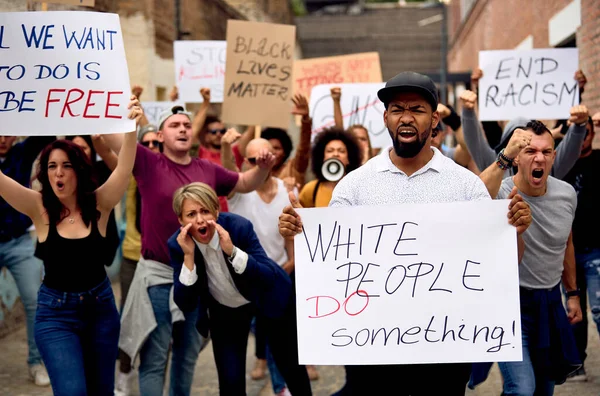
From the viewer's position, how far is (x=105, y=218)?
4.52 metres

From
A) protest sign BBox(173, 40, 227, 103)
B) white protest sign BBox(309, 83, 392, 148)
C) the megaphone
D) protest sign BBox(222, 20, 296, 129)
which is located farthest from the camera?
protest sign BBox(173, 40, 227, 103)

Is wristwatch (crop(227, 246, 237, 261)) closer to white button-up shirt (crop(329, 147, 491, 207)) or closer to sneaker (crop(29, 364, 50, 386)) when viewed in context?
white button-up shirt (crop(329, 147, 491, 207))

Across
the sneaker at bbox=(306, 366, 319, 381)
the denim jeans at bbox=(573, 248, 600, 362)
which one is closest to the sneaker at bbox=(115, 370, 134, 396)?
the sneaker at bbox=(306, 366, 319, 381)

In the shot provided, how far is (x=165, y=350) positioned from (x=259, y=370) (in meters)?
1.53

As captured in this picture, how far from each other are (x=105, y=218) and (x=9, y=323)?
3868 millimetres

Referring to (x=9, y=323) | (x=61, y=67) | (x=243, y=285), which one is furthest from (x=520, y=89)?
(x=9, y=323)

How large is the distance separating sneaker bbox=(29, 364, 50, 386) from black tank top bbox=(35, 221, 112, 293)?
2148mm

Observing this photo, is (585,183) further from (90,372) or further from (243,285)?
(90,372)

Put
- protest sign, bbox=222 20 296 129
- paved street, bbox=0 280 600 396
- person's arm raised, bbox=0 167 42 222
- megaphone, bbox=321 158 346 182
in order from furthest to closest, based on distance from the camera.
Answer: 1. protest sign, bbox=222 20 296 129
2. paved street, bbox=0 280 600 396
3. megaphone, bbox=321 158 346 182
4. person's arm raised, bbox=0 167 42 222

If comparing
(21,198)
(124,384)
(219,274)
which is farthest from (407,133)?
(124,384)

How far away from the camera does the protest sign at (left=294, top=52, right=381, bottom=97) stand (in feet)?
28.1

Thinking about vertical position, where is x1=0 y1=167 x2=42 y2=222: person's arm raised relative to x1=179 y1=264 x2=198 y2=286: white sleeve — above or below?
above

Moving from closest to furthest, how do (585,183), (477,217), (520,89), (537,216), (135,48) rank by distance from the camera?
(477,217)
(537,216)
(585,183)
(520,89)
(135,48)

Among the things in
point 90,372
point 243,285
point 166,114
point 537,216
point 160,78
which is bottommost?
point 90,372
